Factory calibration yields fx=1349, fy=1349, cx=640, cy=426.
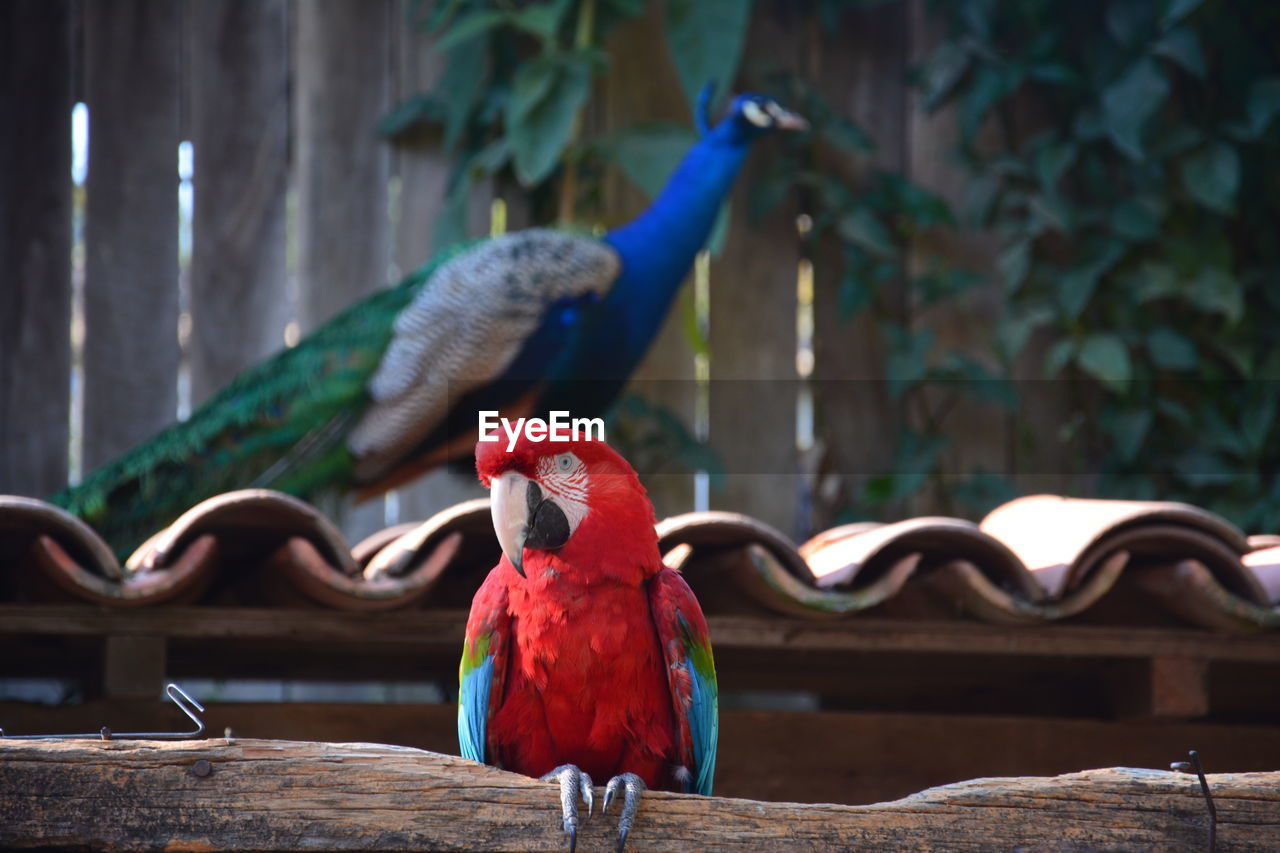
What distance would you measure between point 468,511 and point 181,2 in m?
2.63

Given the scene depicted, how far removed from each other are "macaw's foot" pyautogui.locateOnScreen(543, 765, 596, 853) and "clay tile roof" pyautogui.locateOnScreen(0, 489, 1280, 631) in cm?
76

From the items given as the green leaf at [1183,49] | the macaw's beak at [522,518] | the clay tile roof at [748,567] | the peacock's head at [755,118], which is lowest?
the clay tile roof at [748,567]

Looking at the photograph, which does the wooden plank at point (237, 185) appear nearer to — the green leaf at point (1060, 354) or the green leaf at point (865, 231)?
the green leaf at point (865, 231)

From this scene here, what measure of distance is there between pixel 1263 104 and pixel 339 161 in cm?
286

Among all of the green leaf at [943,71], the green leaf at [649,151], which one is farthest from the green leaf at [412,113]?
the green leaf at [943,71]

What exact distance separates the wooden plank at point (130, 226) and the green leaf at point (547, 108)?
1.09 meters

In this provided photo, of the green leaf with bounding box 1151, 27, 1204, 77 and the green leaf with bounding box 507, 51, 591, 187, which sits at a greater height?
the green leaf with bounding box 1151, 27, 1204, 77

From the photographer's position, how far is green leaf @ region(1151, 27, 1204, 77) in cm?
410

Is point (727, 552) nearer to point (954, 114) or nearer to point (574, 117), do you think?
point (574, 117)

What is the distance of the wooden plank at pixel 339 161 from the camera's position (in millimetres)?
4273

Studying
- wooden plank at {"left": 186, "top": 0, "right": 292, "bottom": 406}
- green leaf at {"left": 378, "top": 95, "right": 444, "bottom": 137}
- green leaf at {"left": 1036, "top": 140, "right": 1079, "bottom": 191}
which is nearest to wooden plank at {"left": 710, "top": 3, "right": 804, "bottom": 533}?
green leaf at {"left": 1036, "top": 140, "right": 1079, "bottom": 191}

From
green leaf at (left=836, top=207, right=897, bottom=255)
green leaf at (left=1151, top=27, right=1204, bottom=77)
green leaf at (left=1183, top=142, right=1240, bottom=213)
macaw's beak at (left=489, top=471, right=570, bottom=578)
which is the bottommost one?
macaw's beak at (left=489, top=471, right=570, bottom=578)

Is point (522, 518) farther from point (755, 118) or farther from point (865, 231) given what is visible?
point (865, 231)

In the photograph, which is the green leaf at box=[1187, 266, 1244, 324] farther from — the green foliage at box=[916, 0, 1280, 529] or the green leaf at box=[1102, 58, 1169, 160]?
the green leaf at box=[1102, 58, 1169, 160]
